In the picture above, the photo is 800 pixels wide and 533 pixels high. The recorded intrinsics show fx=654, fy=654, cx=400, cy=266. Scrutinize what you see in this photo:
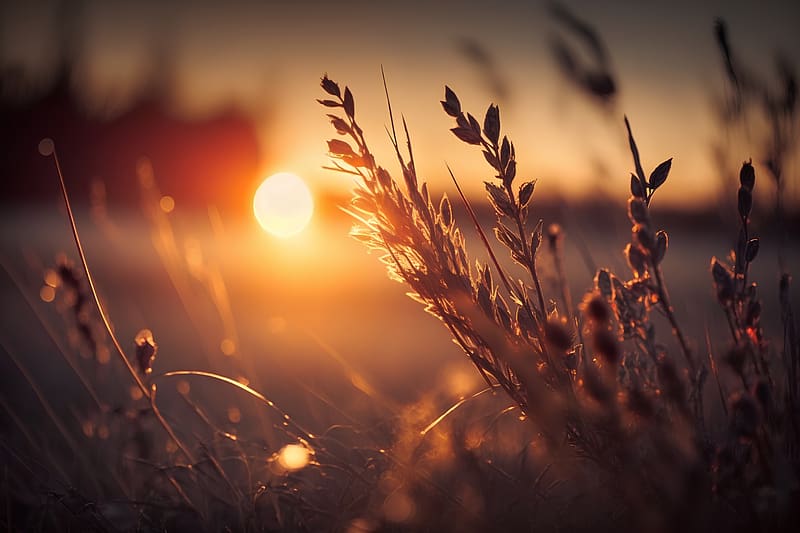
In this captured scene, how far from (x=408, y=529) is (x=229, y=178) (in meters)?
13.8

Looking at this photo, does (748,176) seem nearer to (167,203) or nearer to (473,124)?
(473,124)

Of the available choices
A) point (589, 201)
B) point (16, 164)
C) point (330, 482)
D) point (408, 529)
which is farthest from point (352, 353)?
point (16, 164)

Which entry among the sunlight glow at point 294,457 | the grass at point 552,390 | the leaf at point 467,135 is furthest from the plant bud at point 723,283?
the sunlight glow at point 294,457

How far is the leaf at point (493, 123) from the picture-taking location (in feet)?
3.53

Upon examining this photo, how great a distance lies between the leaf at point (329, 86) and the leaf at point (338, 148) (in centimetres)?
8

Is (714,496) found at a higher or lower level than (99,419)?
higher

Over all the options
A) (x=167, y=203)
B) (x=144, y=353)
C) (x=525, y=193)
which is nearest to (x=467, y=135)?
(x=525, y=193)

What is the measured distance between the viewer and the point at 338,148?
3.63 ft

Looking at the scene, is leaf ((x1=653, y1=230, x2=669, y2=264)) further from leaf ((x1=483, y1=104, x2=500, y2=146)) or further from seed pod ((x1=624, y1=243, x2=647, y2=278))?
leaf ((x1=483, y1=104, x2=500, y2=146))

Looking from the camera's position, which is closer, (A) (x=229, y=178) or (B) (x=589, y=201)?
(B) (x=589, y=201)

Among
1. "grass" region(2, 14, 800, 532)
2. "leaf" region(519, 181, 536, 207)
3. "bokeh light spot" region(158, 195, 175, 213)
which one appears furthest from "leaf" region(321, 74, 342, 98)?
"bokeh light spot" region(158, 195, 175, 213)

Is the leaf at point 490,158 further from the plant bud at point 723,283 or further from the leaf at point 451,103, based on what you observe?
the plant bud at point 723,283

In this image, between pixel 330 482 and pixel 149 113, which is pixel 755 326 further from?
pixel 149 113

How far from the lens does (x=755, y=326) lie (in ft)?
3.52
